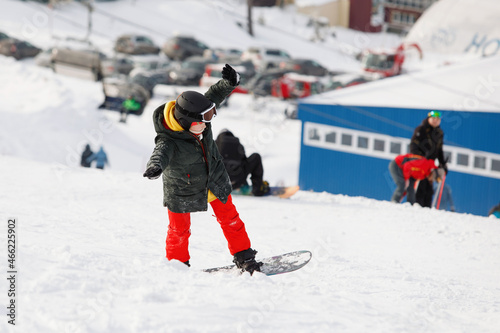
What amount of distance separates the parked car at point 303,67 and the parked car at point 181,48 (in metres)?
6.71

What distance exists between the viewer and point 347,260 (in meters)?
5.21

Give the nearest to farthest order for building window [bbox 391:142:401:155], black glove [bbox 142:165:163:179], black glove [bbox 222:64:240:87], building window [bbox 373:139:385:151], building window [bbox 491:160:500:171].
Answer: black glove [bbox 142:165:163:179] < black glove [bbox 222:64:240:87] < building window [bbox 491:160:500:171] < building window [bbox 391:142:401:155] < building window [bbox 373:139:385:151]

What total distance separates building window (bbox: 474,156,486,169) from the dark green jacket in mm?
10850

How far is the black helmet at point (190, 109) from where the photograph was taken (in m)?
3.82

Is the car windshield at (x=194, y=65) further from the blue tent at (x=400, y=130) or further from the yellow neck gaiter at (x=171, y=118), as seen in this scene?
the yellow neck gaiter at (x=171, y=118)

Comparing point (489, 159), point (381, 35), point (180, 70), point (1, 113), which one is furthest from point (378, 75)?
point (381, 35)

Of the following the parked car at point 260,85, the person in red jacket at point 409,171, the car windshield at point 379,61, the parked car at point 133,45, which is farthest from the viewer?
the parked car at point 133,45

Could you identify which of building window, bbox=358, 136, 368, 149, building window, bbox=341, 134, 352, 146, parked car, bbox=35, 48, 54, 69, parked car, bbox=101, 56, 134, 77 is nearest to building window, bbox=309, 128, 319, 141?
building window, bbox=341, 134, 352, 146

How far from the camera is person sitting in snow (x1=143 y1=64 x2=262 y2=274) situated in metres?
3.86

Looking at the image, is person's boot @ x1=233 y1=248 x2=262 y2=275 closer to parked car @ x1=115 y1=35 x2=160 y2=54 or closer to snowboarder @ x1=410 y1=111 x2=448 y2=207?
snowboarder @ x1=410 y1=111 x2=448 y2=207

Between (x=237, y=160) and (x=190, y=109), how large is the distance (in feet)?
13.0

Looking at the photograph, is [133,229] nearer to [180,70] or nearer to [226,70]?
[226,70]

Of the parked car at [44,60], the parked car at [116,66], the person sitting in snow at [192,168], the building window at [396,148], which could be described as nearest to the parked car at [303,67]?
the parked car at [116,66]

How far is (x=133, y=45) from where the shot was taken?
33.8 metres
